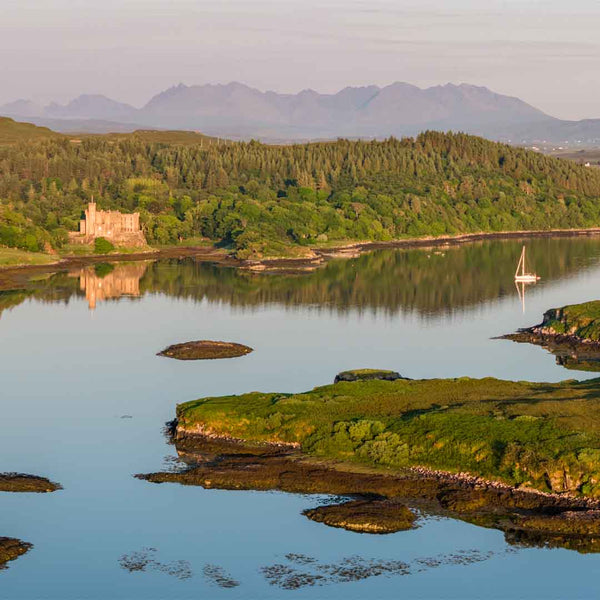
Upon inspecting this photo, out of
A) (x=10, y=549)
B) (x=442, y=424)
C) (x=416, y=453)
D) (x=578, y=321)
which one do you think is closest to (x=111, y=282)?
(x=578, y=321)

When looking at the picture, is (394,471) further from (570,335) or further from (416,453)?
(570,335)

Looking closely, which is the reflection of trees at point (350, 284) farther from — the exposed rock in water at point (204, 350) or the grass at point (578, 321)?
the exposed rock in water at point (204, 350)

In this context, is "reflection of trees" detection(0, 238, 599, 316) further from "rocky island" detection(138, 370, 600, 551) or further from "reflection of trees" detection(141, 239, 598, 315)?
"rocky island" detection(138, 370, 600, 551)

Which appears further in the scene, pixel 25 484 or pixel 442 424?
pixel 442 424

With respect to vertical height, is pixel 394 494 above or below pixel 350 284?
below

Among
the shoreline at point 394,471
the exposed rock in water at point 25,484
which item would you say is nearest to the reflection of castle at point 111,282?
the shoreline at point 394,471
